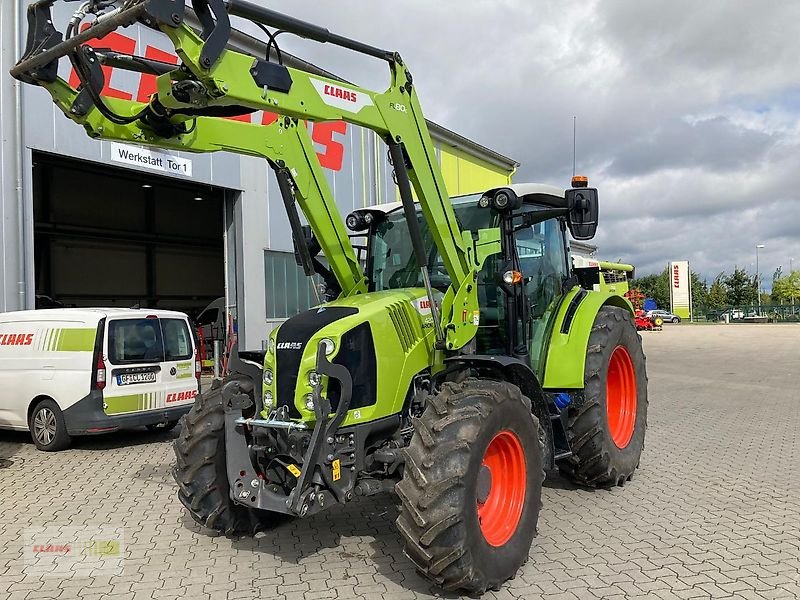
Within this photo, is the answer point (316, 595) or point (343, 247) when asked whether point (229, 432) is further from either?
point (343, 247)

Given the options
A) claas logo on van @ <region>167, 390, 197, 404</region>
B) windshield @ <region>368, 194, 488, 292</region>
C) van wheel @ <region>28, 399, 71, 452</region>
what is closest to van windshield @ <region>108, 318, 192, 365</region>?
claas logo on van @ <region>167, 390, 197, 404</region>

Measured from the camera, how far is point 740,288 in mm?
68812

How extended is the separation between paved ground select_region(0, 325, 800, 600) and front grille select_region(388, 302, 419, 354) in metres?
1.43

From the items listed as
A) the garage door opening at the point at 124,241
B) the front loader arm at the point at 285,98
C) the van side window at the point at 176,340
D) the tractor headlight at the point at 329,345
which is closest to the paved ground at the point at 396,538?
the van side window at the point at 176,340

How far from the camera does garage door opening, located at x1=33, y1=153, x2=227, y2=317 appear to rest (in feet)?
64.0

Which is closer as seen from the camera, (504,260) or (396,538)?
(396,538)

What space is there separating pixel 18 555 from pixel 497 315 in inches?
155

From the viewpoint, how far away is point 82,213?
20.4 m

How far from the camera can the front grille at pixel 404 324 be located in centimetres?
459

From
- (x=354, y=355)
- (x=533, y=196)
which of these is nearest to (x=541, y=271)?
(x=533, y=196)

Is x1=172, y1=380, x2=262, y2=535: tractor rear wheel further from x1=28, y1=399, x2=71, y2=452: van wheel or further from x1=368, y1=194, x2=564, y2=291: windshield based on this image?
x1=28, y1=399, x2=71, y2=452: van wheel

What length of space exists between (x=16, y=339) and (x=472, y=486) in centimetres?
747

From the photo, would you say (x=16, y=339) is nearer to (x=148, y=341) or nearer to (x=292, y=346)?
(x=148, y=341)

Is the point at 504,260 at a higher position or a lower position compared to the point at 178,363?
higher
